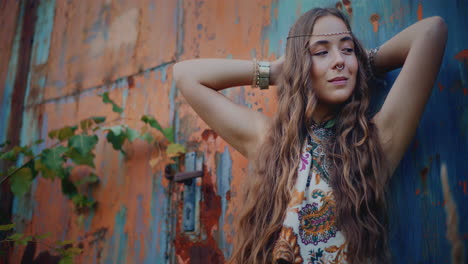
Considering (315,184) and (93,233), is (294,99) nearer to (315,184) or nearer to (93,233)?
(315,184)

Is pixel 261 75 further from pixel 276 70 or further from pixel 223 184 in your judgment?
pixel 223 184

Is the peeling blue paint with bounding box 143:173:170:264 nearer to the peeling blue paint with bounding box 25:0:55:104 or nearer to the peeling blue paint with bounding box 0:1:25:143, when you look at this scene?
the peeling blue paint with bounding box 25:0:55:104

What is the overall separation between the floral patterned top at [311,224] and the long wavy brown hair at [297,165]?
0.08 ft

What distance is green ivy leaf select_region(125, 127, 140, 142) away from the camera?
2.10 meters

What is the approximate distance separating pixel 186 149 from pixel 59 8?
5.33 ft

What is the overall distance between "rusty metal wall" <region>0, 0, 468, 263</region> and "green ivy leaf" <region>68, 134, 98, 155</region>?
227 mm

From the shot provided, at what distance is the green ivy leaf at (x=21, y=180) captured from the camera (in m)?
2.10

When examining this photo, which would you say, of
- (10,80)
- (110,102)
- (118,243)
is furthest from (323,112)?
(10,80)

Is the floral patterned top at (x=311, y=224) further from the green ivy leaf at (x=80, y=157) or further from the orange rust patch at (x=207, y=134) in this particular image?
the green ivy leaf at (x=80, y=157)

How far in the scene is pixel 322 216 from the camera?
1.23 meters

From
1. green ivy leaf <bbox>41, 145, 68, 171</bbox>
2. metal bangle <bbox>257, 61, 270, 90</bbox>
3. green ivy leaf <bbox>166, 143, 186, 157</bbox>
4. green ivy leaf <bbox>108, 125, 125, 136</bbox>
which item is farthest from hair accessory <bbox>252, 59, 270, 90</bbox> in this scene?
green ivy leaf <bbox>41, 145, 68, 171</bbox>

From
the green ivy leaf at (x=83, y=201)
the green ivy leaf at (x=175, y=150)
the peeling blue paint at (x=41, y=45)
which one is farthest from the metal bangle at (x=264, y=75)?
the peeling blue paint at (x=41, y=45)

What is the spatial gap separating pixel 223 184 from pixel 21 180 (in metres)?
1.10

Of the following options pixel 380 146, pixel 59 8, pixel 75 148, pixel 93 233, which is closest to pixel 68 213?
pixel 93 233
